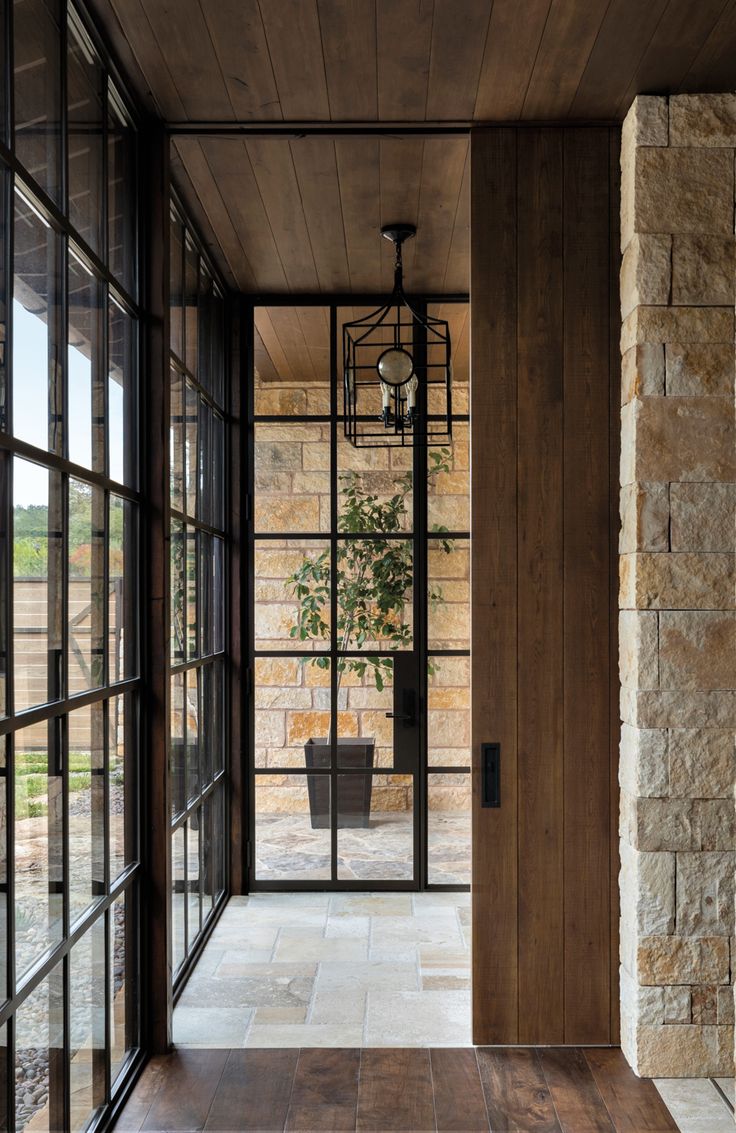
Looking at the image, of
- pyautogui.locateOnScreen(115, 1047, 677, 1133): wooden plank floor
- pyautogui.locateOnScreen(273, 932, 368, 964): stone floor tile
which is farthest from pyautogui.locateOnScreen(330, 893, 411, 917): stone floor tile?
pyautogui.locateOnScreen(115, 1047, 677, 1133): wooden plank floor

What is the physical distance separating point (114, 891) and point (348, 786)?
1.94 metres

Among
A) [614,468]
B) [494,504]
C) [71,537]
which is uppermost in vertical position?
[614,468]

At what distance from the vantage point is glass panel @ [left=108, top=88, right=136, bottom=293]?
2.60 m

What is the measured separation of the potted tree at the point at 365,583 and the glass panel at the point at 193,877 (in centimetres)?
85

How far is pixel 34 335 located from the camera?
6.50 ft

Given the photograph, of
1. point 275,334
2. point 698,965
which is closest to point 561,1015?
point 698,965

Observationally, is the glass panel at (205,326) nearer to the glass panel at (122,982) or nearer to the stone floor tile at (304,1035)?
the glass panel at (122,982)

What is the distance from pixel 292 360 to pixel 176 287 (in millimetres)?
1263

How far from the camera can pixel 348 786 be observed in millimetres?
4406

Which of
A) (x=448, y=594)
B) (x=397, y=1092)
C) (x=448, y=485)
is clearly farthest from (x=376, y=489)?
(x=397, y=1092)

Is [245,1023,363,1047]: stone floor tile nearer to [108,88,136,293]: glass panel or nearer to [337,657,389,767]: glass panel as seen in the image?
[337,657,389,767]: glass panel

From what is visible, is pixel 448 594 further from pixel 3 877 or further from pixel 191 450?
pixel 3 877

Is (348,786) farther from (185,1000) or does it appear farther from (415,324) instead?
(415,324)

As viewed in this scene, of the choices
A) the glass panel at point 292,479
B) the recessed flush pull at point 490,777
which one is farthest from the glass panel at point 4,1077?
the glass panel at point 292,479
